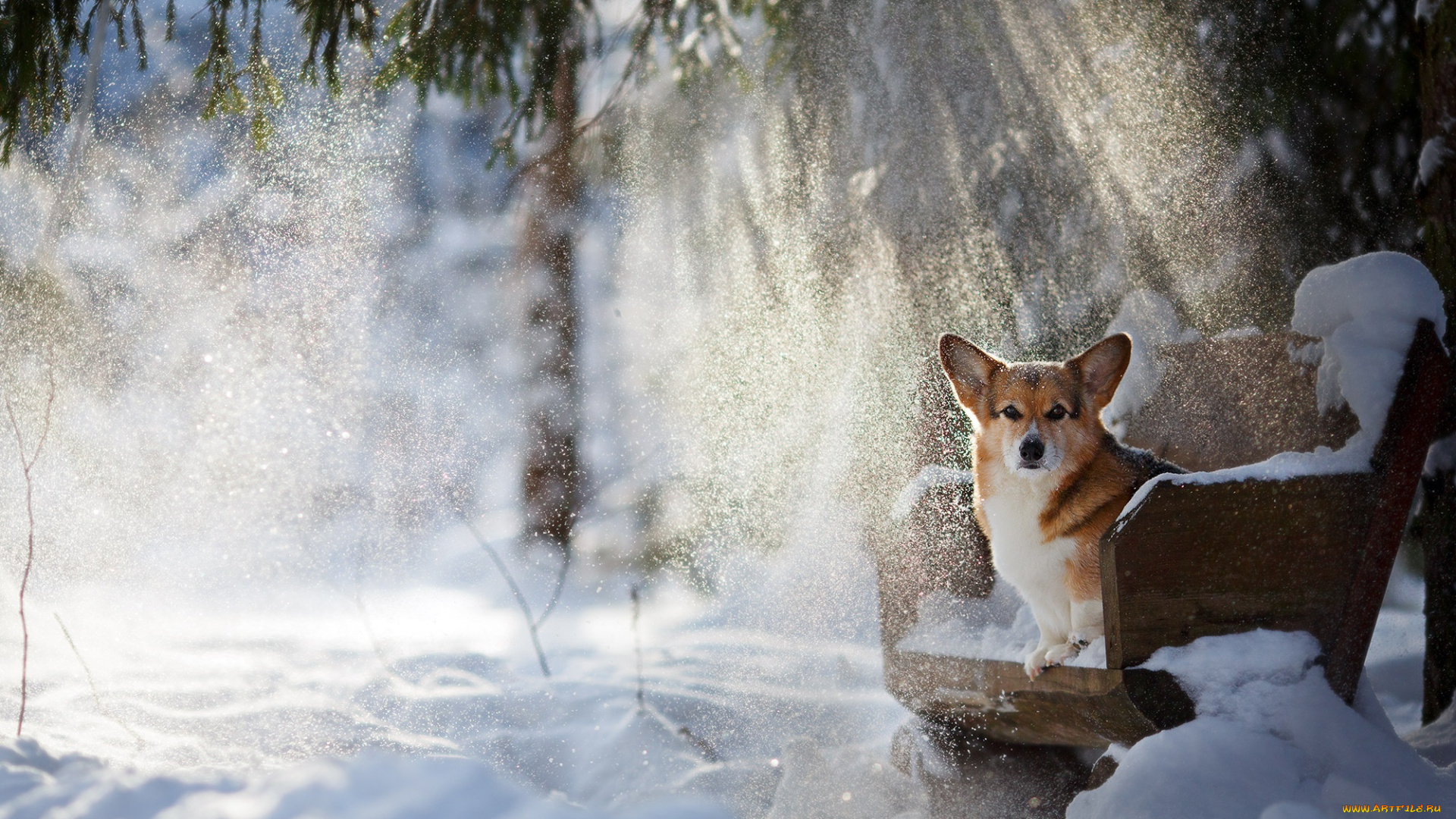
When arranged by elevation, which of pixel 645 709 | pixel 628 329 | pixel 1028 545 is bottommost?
pixel 645 709

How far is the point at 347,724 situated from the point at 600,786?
2.24ft

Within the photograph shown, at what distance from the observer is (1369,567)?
1.21m

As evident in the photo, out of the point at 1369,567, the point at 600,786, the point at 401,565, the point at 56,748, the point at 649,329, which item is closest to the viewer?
the point at 1369,567

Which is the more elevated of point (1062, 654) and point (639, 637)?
point (1062, 654)

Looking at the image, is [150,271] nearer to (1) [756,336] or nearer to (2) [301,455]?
(2) [301,455]

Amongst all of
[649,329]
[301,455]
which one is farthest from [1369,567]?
[301,455]

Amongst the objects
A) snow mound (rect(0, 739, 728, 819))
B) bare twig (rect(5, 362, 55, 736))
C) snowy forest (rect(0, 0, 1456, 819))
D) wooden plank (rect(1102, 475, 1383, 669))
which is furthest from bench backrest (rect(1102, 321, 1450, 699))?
bare twig (rect(5, 362, 55, 736))

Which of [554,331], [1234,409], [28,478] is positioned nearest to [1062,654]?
[1234,409]

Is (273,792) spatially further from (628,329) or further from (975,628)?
(628,329)

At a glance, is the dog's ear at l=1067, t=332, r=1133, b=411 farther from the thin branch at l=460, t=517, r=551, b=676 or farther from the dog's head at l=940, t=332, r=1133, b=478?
the thin branch at l=460, t=517, r=551, b=676

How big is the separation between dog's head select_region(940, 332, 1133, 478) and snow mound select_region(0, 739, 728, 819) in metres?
1.01

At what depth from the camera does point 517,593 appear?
8.23 ft

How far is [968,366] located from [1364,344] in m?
0.57

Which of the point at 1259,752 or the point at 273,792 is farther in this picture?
the point at 273,792
